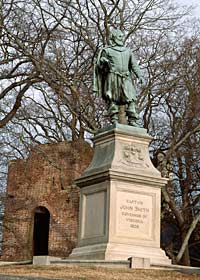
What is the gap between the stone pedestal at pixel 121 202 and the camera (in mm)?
14961

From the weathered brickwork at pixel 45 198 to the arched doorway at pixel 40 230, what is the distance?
47 centimetres

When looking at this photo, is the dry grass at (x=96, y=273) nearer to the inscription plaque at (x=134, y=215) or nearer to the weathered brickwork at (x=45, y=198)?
the inscription plaque at (x=134, y=215)

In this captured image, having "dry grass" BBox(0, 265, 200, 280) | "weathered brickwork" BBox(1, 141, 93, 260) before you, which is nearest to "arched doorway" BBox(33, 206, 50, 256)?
"weathered brickwork" BBox(1, 141, 93, 260)

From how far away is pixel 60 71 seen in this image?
998 inches

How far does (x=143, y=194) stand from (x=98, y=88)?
2.89 m

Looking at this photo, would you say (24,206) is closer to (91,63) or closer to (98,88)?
(91,63)

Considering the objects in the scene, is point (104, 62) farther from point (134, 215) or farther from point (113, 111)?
point (134, 215)

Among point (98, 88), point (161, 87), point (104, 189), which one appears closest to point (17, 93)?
point (161, 87)

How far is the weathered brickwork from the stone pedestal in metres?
13.5

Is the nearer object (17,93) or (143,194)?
(143,194)

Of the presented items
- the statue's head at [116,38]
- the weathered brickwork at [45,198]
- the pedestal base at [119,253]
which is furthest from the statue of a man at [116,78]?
the weathered brickwork at [45,198]

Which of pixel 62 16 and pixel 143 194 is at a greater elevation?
pixel 62 16

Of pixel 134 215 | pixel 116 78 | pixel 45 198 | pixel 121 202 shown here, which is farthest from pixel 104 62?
pixel 45 198

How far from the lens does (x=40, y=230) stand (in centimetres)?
3441
